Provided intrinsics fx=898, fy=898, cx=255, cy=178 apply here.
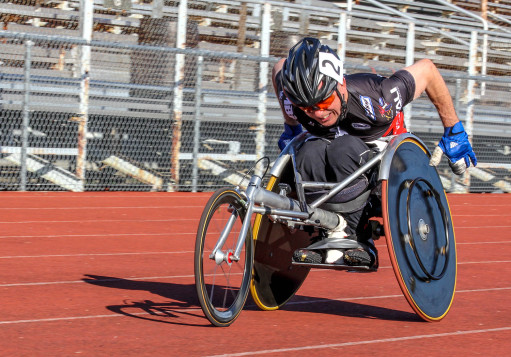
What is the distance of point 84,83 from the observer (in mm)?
12172

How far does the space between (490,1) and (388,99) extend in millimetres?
21719

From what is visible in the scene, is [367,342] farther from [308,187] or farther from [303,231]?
[303,231]

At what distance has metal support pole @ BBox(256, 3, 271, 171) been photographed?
43.9 feet

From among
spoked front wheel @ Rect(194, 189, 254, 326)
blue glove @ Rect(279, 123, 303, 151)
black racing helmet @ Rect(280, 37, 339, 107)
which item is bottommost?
spoked front wheel @ Rect(194, 189, 254, 326)

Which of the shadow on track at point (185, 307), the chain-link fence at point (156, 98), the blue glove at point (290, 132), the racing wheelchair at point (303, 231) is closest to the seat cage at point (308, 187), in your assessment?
the racing wheelchair at point (303, 231)

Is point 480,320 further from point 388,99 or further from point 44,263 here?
point 44,263

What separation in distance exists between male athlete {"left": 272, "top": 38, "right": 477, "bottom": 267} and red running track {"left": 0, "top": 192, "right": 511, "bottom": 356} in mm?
487

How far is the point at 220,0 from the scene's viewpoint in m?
15.4

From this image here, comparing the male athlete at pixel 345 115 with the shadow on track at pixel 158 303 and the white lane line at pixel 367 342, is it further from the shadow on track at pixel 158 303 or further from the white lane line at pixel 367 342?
the shadow on track at pixel 158 303

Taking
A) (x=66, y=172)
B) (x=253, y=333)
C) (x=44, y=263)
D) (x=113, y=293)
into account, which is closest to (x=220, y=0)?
(x=66, y=172)

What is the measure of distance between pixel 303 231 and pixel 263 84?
844cm

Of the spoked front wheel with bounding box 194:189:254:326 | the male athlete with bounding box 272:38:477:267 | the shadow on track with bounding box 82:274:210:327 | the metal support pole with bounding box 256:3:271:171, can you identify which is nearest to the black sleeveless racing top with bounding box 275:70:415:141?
the male athlete with bounding box 272:38:477:267

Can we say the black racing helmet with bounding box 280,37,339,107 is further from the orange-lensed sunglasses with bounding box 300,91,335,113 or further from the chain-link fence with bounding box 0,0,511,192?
the chain-link fence with bounding box 0,0,511,192

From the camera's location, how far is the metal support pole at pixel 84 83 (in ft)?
39.1
